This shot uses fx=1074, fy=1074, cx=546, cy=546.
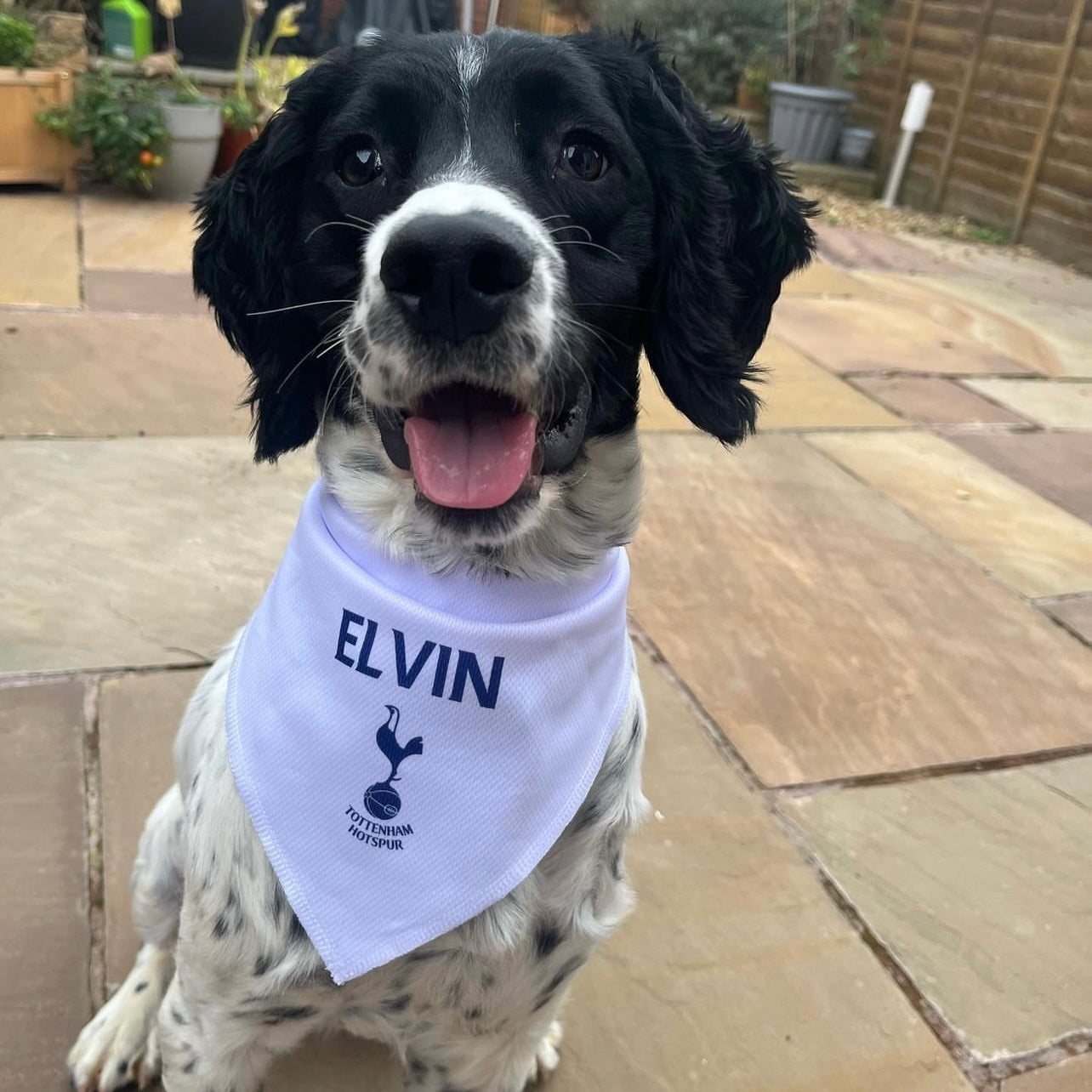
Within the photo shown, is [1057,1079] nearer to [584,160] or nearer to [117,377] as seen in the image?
[584,160]

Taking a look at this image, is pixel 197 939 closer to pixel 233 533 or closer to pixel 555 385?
pixel 555 385

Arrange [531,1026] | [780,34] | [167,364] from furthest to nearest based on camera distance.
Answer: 1. [780,34]
2. [167,364]
3. [531,1026]

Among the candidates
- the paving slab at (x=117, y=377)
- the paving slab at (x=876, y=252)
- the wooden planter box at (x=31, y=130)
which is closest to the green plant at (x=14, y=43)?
the wooden planter box at (x=31, y=130)

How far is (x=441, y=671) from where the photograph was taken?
1.69 meters

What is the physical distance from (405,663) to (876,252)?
804cm

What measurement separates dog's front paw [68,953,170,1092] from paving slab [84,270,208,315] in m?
3.91

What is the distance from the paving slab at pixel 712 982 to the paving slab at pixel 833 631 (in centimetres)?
33

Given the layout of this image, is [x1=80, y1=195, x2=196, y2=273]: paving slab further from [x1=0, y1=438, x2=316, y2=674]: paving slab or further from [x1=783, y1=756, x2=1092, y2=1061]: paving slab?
[x1=783, y1=756, x2=1092, y2=1061]: paving slab

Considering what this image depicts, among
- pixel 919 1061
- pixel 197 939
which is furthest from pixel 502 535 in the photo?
pixel 919 1061

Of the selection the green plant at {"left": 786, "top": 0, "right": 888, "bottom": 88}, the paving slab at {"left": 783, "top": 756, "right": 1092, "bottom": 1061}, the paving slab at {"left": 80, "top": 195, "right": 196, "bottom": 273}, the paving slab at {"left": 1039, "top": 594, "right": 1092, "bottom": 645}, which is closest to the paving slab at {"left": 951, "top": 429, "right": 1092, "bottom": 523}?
the paving slab at {"left": 1039, "top": 594, "right": 1092, "bottom": 645}

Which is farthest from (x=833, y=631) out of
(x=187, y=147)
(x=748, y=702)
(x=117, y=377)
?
(x=187, y=147)

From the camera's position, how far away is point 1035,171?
30.8ft

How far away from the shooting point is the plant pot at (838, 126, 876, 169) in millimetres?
11039

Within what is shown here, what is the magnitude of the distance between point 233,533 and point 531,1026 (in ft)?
7.11
